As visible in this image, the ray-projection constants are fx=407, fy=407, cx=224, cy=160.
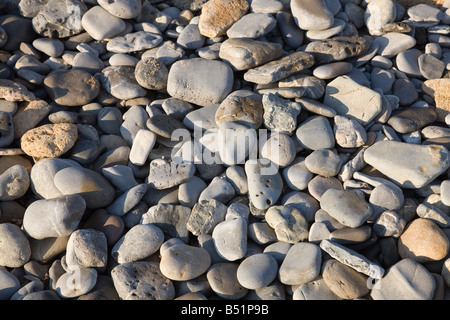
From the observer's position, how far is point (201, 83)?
125 inches

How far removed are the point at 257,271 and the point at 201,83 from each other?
5.00 ft

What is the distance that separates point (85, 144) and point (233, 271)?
144cm

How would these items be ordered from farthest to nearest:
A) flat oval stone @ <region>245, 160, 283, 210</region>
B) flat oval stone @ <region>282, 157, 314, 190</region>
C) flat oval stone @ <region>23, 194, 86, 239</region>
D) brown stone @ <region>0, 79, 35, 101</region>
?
brown stone @ <region>0, 79, 35, 101</region> < flat oval stone @ <region>282, 157, 314, 190</region> < flat oval stone @ <region>245, 160, 283, 210</region> < flat oval stone @ <region>23, 194, 86, 239</region>

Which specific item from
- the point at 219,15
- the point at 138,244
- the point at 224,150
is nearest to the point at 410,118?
the point at 224,150

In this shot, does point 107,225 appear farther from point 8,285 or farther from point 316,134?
point 316,134

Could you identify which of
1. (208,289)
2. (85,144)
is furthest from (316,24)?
(208,289)

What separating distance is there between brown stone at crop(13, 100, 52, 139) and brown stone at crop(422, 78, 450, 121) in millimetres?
3044

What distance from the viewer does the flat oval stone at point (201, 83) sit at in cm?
319

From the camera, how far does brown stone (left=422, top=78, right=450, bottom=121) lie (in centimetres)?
323

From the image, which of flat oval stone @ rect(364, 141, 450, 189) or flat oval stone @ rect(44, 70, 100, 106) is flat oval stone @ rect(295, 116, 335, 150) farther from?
flat oval stone @ rect(44, 70, 100, 106)

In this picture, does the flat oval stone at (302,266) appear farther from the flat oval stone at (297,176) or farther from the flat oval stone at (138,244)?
the flat oval stone at (138,244)

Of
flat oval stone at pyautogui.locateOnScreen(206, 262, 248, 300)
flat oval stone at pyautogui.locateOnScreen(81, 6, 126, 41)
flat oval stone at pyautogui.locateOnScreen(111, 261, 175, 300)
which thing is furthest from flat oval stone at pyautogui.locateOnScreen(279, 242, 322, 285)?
flat oval stone at pyautogui.locateOnScreen(81, 6, 126, 41)

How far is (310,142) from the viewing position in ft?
9.67

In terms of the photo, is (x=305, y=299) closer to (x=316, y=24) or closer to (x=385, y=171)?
(x=385, y=171)
